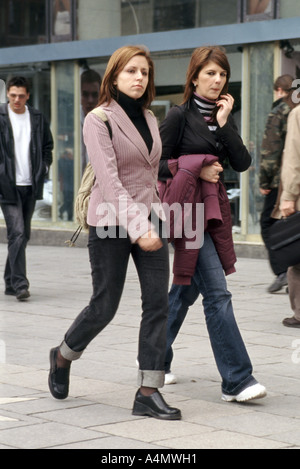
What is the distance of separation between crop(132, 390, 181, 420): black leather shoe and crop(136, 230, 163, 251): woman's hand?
2.43 feet

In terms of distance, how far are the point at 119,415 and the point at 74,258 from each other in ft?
28.5

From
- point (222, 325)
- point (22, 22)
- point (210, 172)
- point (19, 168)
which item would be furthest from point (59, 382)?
point (22, 22)

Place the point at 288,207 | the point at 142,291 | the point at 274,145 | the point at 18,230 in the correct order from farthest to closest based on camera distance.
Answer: the point at 18,230, the point at 274,145, the point at 288,207, the point at 142,291

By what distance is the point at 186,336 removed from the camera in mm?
7672

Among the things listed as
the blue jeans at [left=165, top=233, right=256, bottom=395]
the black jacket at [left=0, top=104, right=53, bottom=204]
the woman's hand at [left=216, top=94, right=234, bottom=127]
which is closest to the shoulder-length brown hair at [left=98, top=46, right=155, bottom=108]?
the woman's hand at [left=216, top=94, right=234, bottom=127]

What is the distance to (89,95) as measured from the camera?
15766 millimetres

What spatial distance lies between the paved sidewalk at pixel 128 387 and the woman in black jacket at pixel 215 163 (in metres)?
0.20

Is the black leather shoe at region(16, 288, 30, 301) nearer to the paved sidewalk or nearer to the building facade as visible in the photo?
the paved sidewalk

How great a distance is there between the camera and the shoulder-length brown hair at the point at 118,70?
532 centimetres

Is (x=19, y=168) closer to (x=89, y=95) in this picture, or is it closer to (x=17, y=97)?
(x=17, y=97)

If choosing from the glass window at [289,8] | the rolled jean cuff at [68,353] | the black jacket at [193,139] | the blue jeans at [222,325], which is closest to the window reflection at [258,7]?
the glass window at [289,8]

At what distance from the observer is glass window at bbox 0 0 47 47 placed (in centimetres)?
1622

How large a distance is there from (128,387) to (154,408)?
0.76 m

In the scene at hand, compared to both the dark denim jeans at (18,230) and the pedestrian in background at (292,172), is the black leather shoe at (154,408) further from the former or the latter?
the dark denim jeans at (18,230)
